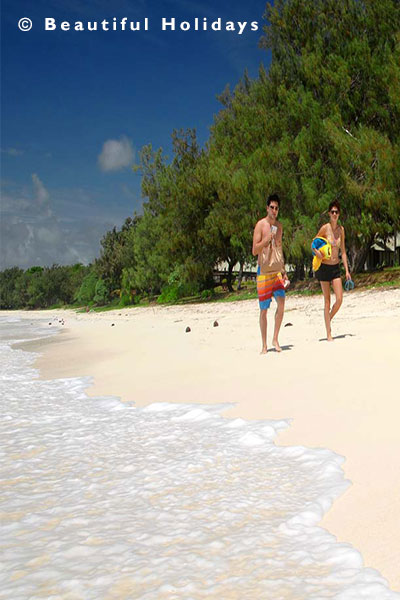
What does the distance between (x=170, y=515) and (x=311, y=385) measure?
318 centimetres

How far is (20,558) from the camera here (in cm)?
238

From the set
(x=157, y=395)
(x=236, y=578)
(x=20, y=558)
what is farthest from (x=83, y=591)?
(x=157, y=395)

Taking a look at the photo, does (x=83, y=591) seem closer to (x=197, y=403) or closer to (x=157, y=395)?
(x=197, y=403)

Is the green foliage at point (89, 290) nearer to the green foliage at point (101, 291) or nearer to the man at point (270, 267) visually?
the green foliage at point (101, 291)

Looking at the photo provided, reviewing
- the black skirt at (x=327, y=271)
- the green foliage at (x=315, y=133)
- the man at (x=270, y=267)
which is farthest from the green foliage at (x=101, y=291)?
the man at (x=270, y=267)

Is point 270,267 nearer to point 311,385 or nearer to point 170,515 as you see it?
point 311,385

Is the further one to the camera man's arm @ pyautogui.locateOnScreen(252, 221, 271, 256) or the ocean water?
man's arm @ pyautogui.locateOnScreen(252, 221, 271, 256)

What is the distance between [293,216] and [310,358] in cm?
1631

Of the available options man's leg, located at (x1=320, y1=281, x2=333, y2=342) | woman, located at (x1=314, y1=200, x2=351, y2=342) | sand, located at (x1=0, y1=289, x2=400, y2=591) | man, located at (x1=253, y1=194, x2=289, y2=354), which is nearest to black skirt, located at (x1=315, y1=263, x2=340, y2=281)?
woman, located at (x1=314, y1=200, x2=351, y2=342)

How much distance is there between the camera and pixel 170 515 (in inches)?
109

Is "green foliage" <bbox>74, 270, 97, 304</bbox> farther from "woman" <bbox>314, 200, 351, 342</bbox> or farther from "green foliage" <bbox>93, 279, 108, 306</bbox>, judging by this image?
"woman" <bbox>314, 200, 351, 342</bbox>

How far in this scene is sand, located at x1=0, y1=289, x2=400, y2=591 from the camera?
2.74 meters

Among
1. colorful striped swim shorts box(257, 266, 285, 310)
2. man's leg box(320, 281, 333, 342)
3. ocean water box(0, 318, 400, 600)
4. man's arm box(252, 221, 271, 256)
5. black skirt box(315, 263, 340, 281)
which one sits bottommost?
ocean water box(0, 318, 400, 600)

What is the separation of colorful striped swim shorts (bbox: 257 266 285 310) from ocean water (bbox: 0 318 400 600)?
347 cm
